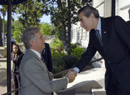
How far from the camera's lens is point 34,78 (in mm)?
1791

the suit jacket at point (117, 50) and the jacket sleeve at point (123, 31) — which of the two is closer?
the jacket sleeve at point (123, 31)

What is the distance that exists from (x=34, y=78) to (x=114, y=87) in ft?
4.45

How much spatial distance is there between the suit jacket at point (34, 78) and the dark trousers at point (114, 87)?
3.05 ft

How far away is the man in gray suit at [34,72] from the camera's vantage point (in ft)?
5.90

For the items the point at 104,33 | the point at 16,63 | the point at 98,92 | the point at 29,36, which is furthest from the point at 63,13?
the point at 29,36

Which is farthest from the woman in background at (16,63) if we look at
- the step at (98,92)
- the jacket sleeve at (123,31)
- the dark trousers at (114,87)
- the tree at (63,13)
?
the tree at (63,13)

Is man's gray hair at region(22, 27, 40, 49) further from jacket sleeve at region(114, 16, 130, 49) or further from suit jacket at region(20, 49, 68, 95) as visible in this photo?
jacket sleeve at region(114, 16, 130, 49)

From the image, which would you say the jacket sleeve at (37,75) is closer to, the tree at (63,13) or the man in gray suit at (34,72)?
the man in gray suit at (34,72)

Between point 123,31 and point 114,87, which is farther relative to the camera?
point 114,87

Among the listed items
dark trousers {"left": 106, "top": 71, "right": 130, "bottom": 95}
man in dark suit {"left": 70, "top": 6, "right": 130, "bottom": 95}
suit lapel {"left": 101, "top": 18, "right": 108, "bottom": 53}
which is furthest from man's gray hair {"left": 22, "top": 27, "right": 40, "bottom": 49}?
dark trousers {"left": 106, "top": 71, "right": 130, "bottom": 95}

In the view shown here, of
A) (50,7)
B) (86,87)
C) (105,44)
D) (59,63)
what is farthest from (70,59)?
(105,44)

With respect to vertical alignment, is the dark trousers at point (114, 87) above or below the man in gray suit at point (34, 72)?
below

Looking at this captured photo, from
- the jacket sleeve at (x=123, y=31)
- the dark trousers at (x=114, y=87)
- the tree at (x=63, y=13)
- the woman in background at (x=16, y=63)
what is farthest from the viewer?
the tree at (x=63, y=13)

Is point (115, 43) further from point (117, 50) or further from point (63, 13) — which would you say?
point (63, 13)
